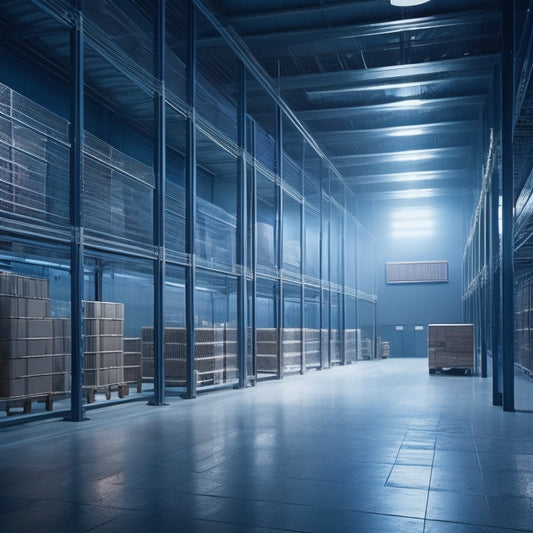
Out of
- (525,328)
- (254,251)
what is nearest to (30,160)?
(254,251)

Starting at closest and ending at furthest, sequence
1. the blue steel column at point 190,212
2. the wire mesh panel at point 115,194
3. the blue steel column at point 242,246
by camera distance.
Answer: the wire mesh panel at point 115,194 → the blue steel column at point 190,212 → the blue steel column at point 242,246

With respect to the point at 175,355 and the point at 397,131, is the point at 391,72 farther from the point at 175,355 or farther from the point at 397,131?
the point at 175,355

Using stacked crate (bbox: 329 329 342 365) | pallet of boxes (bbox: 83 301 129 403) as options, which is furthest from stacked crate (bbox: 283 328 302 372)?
pallet of boxes (bbox: 83 301 129 403)

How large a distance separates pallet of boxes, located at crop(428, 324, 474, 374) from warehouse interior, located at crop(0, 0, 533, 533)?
67 millimetres

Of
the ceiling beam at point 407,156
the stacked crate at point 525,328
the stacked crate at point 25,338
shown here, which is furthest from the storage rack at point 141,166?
the stacked crate at point 525,328

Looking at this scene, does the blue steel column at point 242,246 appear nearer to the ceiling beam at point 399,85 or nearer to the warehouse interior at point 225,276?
the warehouse interior at point 225,276

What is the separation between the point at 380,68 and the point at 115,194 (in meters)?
10.1

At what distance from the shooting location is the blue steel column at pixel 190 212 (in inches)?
457

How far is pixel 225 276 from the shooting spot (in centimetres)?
1513

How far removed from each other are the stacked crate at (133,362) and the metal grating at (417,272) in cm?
2313

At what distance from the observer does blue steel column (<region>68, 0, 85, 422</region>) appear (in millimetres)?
8508

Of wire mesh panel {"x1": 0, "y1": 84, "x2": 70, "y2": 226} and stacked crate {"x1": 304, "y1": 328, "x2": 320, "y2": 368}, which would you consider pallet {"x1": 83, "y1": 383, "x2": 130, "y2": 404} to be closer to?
wire mesh panel {"x1": 0, "y1": 84, "x2": 70, "y2": 226}

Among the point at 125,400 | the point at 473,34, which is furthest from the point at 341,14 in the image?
the point at 125,400

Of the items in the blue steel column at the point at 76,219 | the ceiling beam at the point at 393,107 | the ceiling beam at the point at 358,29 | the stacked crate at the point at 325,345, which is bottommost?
the stacked crate at the point at 325,345
